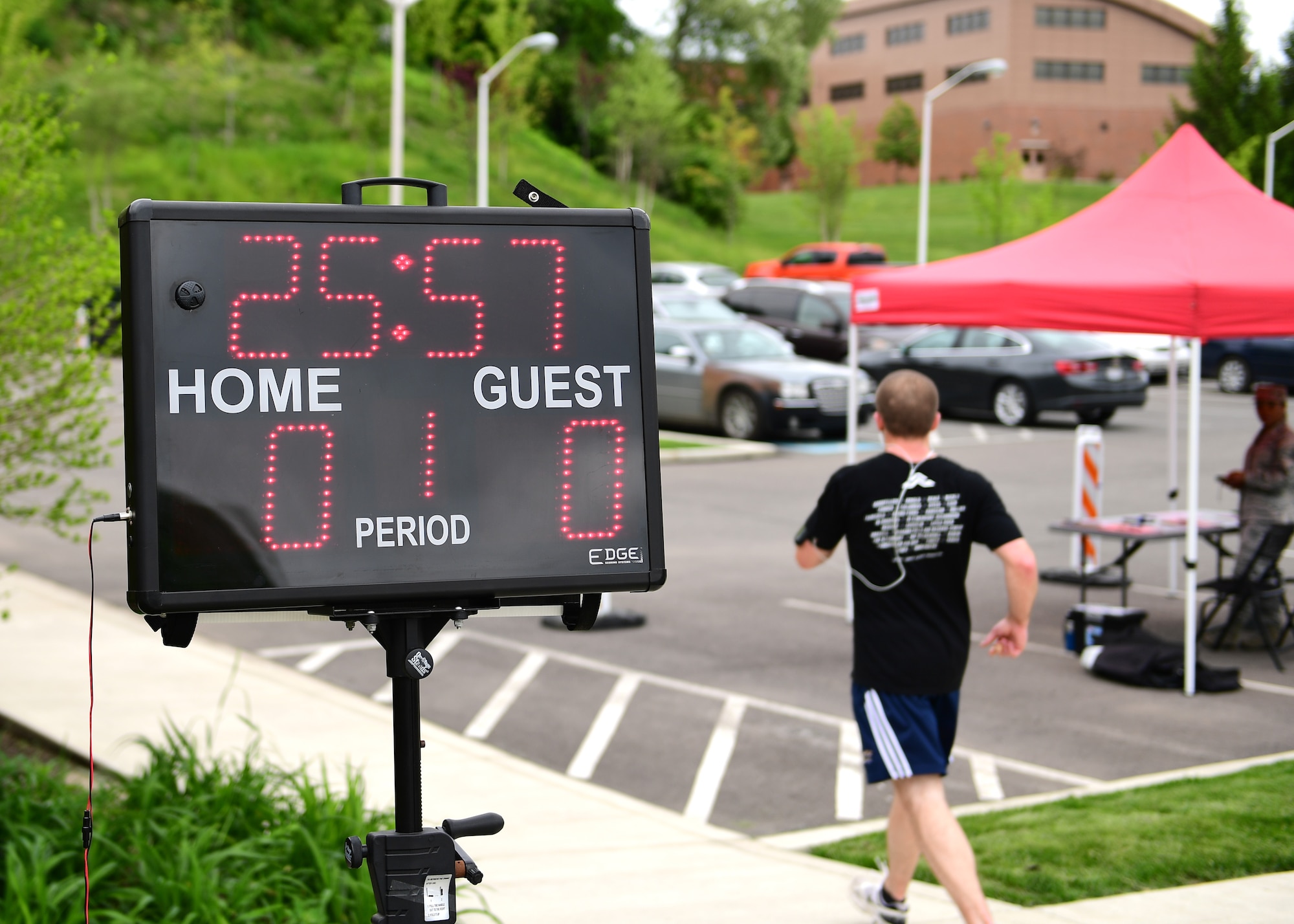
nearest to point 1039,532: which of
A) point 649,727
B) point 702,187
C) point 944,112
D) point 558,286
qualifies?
point 649,727

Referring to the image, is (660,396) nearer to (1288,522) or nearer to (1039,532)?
(1039,532)

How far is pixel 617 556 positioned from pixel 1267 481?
792 cm

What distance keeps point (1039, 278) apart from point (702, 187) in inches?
1961

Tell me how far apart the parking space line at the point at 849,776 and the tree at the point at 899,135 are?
66.9 metres

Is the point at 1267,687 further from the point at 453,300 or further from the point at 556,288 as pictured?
the point at 453,300

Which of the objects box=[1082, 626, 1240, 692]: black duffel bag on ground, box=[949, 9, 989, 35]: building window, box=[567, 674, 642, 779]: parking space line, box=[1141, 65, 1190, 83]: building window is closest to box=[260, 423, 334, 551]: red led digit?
box=[567, 674, 642, 779]: parking space line

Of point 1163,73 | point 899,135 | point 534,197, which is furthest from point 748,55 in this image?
point 534,197

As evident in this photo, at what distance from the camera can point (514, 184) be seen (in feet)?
147

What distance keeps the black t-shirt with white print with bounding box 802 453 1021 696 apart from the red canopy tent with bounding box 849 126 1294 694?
13.3 feet

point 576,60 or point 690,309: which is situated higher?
point 576,60

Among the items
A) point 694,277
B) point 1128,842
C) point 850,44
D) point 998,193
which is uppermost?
point 850,44

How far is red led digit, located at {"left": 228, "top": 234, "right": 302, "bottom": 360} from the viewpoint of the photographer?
8.80 ft

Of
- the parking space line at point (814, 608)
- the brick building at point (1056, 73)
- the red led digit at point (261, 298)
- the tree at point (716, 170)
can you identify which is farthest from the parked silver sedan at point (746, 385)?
the brick building at point (1056, 73)

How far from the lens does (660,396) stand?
2156 centimetres
